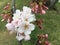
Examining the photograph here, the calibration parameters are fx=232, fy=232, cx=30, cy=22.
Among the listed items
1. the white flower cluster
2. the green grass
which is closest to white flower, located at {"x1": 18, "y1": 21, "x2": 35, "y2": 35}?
the white flower cluster

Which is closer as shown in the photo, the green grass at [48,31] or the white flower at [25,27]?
the white flower at [25,27]

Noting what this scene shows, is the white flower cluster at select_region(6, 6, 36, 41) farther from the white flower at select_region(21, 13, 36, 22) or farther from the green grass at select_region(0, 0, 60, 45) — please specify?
the green grass at select_region(0, 0, 60, 45)

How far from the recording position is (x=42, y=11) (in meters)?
2.25

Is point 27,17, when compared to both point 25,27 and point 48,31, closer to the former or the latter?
point 25,27

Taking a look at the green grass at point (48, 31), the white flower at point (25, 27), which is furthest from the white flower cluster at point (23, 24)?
the green grass at point (48, 31)

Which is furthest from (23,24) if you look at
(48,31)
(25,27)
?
(48,31)

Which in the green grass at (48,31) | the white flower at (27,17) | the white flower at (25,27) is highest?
the white flower at (27,17)

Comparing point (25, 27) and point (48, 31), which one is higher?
A: point (25, 27)

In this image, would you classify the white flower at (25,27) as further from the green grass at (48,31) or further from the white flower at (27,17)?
the green grass at (48,31)

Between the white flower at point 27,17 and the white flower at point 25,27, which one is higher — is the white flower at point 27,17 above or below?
above

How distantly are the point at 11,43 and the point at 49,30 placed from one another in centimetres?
112

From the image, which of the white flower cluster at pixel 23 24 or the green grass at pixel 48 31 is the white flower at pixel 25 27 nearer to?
the white flower cluster at pixel 23 24

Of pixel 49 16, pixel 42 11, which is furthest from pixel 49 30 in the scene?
pixel 42 11

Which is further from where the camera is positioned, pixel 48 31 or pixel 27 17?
pixel 48 31
